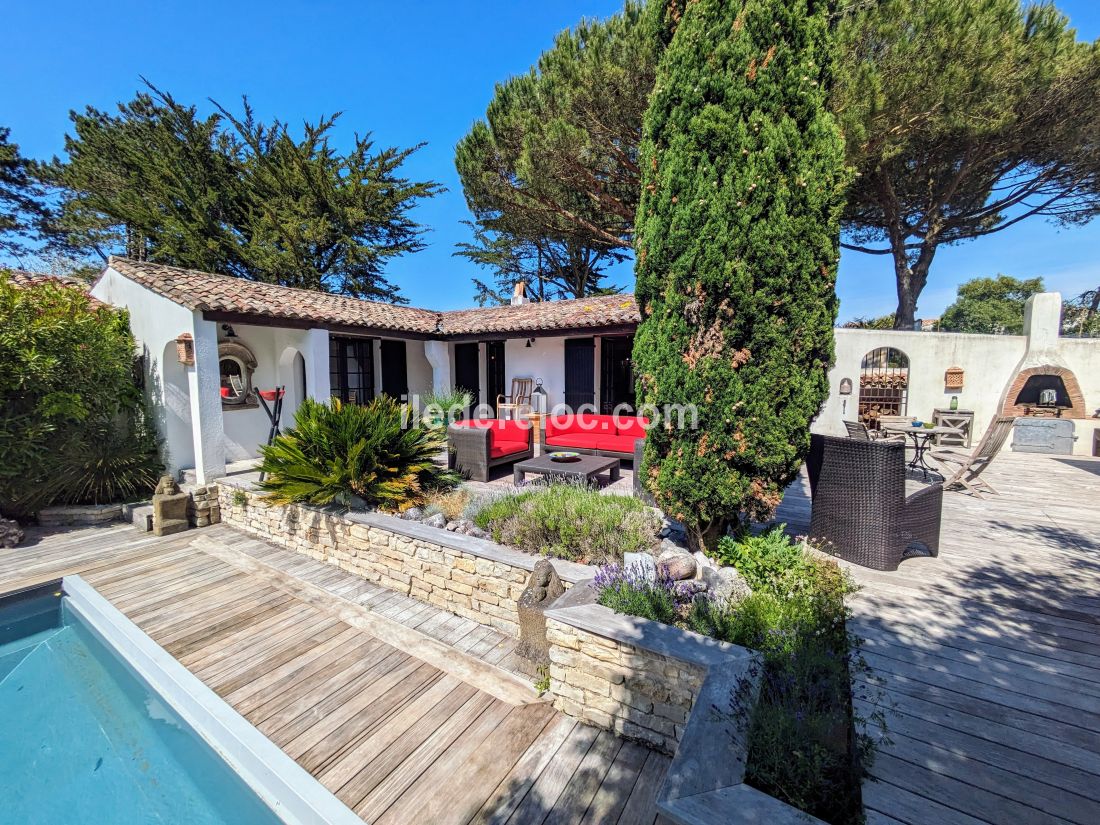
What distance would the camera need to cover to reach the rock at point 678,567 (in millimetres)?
3294

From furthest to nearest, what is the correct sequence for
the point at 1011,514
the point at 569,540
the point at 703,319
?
the point at 1011,514 < the point at 569,540 < the point at 703,319

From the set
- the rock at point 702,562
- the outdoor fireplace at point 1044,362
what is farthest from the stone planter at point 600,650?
the outdoor fireplace at point 1044,362

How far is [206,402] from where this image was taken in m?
6.62

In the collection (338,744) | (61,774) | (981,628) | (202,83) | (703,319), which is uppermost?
(202,83)

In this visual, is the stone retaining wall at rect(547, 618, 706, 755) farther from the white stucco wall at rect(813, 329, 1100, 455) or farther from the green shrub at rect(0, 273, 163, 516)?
the white stucco wall at rect(813, 329, 1100, 455)

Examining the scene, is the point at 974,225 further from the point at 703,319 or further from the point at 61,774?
the point at 61,774

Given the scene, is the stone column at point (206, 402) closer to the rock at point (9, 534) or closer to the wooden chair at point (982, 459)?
the rock at point (9, 534)

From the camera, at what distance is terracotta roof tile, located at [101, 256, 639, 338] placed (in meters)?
6.86

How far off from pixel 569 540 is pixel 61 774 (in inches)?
149

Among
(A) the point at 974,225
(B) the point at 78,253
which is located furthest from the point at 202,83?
(A) the point at 974,225

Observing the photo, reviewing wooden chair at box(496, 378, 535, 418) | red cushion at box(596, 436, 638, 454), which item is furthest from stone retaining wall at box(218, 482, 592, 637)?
wooden chair at box(496, 378, 535, 418)

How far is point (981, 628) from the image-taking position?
2.84 metres

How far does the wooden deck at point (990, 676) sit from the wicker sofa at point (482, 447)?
16.3 feet

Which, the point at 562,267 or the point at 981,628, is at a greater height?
the point at 562,267
